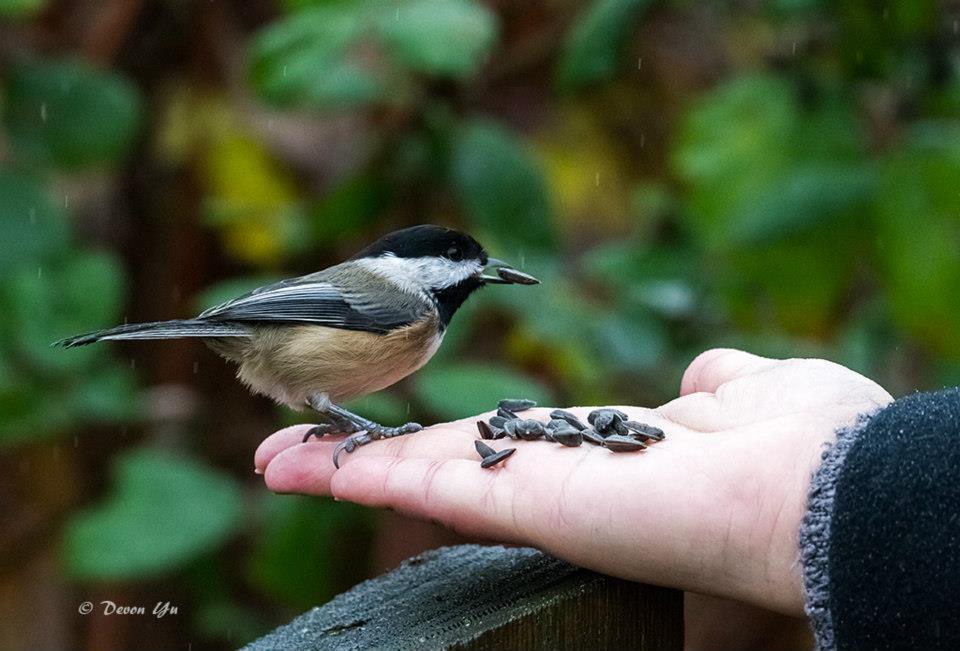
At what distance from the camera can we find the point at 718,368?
1736mm

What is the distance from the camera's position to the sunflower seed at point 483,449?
4.83 ft

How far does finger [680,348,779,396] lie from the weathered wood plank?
48cm

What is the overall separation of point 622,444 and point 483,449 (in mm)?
199

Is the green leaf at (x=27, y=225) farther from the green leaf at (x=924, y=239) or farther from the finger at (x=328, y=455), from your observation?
the green leaf at (x=924, y=239)

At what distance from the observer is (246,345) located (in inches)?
78.0

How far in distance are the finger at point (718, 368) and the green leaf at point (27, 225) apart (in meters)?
1.58

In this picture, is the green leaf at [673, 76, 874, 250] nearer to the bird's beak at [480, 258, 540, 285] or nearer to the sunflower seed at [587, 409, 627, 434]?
the bird's beak at [480, 258, 540, 285]

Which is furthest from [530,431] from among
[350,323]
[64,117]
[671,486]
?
[64,117]

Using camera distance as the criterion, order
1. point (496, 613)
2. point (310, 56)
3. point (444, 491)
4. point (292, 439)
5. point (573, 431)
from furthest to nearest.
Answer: point (310, 56) < point (292, 439) < point (573, 431) < point (444, 491) < point (496, 613)

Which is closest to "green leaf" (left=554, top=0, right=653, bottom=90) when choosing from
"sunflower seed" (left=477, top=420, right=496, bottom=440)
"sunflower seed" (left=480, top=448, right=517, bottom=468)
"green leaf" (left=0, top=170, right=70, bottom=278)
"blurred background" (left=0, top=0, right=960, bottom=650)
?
"blurred background" (left=0, top=0, right=960, bottom=650)

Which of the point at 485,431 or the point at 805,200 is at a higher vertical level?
the point at 805,200

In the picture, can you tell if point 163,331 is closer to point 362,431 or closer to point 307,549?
point 362,431

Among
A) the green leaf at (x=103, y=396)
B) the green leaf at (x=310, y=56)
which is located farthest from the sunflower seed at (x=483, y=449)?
the green leaf at (x=103, y=396)

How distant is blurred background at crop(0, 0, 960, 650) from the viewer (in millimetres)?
2293
